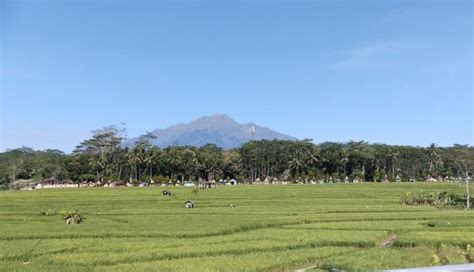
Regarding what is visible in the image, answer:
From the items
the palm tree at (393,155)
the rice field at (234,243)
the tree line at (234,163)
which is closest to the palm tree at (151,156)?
the tree line at (234,163)

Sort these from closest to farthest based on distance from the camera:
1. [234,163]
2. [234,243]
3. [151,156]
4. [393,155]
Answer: [234,243] → [151,156] → [234,163] → [393,155]

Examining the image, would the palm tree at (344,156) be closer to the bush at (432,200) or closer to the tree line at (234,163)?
the tree line at (234,163)

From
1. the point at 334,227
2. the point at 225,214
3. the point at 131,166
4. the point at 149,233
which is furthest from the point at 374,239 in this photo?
the point at 131,166

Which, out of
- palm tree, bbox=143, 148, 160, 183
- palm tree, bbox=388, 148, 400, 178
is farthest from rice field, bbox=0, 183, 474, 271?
palm tree, bbox=388, 148, 400, 178

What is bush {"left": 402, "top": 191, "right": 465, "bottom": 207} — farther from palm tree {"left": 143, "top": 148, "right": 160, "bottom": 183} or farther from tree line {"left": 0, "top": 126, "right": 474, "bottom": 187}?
palm tree {"left": 143, "top": 148, "right": 160, "bottom": 183}

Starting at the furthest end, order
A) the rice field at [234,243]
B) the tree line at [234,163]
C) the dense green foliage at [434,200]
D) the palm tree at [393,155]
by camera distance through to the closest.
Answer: the palm tree at [393,155], the tree line at [234,163], the dense green foliage at [434,200], the rice field at [234,243]

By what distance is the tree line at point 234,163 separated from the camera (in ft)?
393

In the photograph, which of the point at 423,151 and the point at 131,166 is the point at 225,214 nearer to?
the point at 131,166

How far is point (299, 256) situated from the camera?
18531 mm

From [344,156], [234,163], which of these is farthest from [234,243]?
[344,156]

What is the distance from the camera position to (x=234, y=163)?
12538 cm

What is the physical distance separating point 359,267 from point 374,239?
7201mm

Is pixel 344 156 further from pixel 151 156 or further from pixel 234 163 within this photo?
pixel 151 156

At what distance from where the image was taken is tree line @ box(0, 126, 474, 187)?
120 meters
